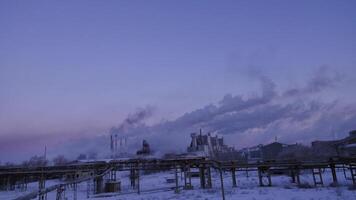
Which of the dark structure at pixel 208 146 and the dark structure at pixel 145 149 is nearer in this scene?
the dark structure at pixel 145 149

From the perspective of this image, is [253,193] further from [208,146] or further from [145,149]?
[208,146]

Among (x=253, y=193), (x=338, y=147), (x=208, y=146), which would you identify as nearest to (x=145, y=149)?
(x=208, y=146)

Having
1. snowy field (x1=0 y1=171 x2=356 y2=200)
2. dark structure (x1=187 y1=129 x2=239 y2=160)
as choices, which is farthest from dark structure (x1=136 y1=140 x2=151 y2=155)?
snowy field (x1=0 y1=171 x2=356 y2=200)

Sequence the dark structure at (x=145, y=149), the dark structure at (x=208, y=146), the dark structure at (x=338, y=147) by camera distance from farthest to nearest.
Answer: the dark structure at (x=208, y=146) → the dark structure at (x=145, y=149) → the dark structure at (x=338, y=147)

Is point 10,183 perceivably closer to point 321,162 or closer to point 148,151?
point 148,151

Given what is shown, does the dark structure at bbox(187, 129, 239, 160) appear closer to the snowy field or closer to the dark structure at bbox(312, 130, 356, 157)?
the dark structure at bbox(312, 130, 356, 157)

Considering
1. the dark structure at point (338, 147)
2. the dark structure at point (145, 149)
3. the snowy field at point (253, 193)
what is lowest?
the snowy field at point (253, 193)

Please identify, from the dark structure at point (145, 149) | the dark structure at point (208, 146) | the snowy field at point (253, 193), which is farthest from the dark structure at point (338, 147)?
the dark structure at point (145, 149)

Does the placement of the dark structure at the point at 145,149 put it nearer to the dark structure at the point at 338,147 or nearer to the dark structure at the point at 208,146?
the dark structure at the point at 208,146

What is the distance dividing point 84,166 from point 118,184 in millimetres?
7824

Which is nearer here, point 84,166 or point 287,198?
point 287,198

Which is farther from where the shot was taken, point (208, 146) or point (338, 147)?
point (208, 146)

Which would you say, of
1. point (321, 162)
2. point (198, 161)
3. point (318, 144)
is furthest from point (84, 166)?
point (318, 144)

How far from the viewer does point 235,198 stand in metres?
25.1
